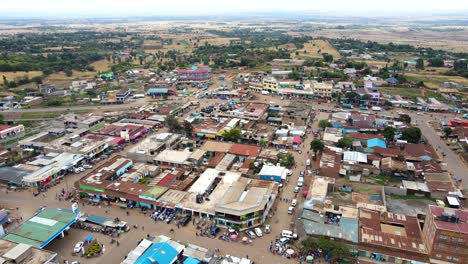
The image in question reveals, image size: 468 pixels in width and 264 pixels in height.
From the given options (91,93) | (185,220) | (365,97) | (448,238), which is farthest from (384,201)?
(91,93)

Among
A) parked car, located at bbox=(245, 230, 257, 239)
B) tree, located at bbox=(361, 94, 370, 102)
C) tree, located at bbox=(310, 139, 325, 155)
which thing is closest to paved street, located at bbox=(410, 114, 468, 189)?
tree, located at bbox=(361, 94, 370, 102)

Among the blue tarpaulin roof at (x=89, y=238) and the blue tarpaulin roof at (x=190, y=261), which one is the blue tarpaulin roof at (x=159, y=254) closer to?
the blue tarpaulin roof at (x=190, y=261)

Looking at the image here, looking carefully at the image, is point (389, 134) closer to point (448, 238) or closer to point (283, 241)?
point (448, 238)

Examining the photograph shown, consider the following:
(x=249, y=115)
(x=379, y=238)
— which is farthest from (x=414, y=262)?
(x=249, y=115)

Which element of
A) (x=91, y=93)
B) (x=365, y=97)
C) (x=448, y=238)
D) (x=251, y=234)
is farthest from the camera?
(x=91, y=93)

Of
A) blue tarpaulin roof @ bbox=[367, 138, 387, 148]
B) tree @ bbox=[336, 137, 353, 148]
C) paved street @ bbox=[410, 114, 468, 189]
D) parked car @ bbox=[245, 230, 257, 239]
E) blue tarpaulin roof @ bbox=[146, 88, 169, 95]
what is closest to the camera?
parked car @ bbox=[245, 230, 257, 239]

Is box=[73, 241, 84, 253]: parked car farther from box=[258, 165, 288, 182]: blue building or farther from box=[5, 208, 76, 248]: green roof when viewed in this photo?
box=[258, 165, 288, 182]: blue building
